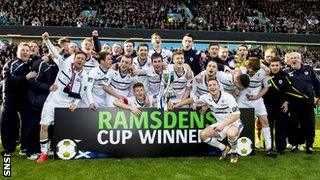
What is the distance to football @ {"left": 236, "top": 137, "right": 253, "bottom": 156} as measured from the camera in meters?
8.27

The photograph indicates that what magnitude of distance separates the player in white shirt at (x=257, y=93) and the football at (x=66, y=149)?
11.0 ft

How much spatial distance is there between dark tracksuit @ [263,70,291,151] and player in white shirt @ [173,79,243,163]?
940 mm

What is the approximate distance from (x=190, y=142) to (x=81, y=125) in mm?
2005

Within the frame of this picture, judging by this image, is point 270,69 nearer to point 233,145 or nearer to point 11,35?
point 233,145

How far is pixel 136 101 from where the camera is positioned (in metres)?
8.31

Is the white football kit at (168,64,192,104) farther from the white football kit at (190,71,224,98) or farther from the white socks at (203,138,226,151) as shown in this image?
the white socks at (203,138,226,151)

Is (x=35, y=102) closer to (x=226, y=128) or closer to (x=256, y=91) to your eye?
(x=226, y=128)

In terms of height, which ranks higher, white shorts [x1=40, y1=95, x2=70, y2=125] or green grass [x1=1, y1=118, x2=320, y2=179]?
white shorts [x1=40, y1=95, x2=70, y2=125]

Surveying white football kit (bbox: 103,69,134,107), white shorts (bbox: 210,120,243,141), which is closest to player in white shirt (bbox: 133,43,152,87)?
white football kit (bbox: 103,69,134,107)

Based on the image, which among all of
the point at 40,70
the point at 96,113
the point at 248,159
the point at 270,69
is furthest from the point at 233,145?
the point at 40,70

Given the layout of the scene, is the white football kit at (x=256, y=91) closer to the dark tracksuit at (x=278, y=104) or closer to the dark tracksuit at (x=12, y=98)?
the dark tracksuit at (x=278, y=104)

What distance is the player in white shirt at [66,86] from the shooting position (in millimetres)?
7809

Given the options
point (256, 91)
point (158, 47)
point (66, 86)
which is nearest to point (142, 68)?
point (158, 47)

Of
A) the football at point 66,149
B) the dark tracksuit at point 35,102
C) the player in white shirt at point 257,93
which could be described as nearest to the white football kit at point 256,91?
the player in white shirt at point 257,93
